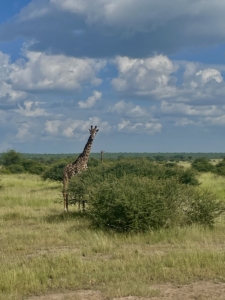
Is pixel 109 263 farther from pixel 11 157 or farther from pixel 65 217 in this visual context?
pixel 11 157

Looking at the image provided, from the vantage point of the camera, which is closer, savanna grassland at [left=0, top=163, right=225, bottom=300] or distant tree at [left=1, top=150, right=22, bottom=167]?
savanna grassland at [left=0, top=163, right=225, bottom=300]

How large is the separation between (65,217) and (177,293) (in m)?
8.46

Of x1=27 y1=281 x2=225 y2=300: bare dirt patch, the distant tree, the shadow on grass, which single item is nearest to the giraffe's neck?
the shadow on grass

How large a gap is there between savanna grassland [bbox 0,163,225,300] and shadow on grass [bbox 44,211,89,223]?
116 cm

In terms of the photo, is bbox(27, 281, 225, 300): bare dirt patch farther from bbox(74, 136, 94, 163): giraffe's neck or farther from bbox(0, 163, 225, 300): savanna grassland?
bbox(74, 136, 94, 163): giraffe's neck

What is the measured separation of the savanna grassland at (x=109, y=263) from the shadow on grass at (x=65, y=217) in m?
1.16

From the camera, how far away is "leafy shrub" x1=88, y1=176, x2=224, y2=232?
11.7 m

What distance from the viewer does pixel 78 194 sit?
15398 mm

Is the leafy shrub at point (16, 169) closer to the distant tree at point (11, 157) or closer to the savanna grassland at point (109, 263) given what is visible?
the distant tree at point (11, 157)

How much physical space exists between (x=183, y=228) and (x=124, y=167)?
5475 mm

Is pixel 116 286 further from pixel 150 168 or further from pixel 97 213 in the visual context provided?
pixel 150 168

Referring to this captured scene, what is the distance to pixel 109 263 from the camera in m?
8.39

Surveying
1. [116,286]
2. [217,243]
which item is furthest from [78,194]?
[116,286]

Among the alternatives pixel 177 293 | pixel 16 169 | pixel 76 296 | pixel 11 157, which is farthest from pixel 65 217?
pixel 11 157
